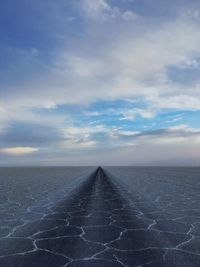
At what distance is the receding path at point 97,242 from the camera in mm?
5461

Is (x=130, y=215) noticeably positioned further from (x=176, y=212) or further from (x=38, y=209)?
→ (x=38, y=209)

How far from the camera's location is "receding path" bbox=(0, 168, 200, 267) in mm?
5461

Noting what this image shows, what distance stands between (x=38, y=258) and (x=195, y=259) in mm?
2258

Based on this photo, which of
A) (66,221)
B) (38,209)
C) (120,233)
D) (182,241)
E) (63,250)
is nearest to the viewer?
(63,250)

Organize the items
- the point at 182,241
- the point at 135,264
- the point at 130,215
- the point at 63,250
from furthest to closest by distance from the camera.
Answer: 1. the point at 130,215
2. the point at 182,241
3. the point at 63,250
4. the point at 135,264

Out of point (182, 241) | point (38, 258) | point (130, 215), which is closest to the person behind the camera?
point (38, 258)

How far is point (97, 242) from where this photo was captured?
21.8 feet

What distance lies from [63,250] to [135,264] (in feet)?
4.34

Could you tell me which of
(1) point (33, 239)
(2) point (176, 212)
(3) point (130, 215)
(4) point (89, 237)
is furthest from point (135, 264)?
(2) point (176, 212)

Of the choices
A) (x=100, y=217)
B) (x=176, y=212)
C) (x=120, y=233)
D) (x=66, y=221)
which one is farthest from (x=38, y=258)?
(x=176, y=212)

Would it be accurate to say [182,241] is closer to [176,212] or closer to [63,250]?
[63,250]

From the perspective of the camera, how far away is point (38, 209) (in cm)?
1117

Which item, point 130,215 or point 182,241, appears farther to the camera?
point 130,215

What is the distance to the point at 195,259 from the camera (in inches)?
216
